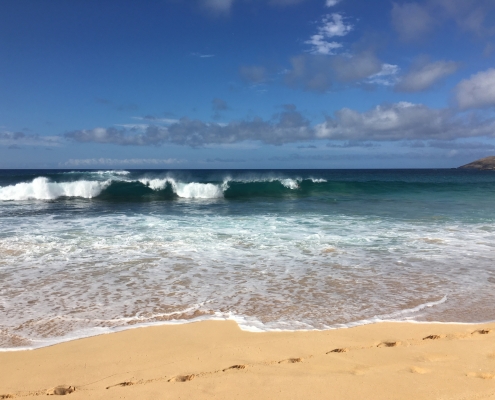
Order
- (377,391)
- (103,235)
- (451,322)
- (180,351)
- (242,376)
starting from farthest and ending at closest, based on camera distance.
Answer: (103,235)
(451,322)
(180,351)
(242,376)
(377,391)

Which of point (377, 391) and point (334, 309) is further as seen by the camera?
point (334, 309)

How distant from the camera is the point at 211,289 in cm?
558

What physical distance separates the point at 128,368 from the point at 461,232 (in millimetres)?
9371

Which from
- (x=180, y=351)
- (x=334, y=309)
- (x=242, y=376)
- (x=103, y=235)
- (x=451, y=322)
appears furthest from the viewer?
(x=103, y=235)

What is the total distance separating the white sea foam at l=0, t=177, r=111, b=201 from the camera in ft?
73.1

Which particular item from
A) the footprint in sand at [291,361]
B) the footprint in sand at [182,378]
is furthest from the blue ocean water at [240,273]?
the footprint in sand at [182,378]

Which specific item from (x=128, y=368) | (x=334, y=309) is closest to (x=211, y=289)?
(x=334, y=309)

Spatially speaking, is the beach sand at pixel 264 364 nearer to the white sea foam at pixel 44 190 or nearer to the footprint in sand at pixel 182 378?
Result: the footprint in sand at pixel 182 378

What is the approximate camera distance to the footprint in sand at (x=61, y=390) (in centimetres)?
299

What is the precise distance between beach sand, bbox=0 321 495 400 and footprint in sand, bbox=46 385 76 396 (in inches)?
0.5

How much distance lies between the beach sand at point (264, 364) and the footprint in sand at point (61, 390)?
1 centimetres

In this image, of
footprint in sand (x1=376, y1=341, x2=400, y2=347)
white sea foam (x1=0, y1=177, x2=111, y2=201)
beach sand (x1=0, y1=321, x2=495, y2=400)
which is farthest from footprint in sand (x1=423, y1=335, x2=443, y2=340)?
white sea foam (x1=0, y1=177, x2=111, y2=201)

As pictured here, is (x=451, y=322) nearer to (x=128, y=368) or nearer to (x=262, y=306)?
(x=262, y=306)

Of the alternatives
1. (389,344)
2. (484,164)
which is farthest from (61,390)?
(484,164)
